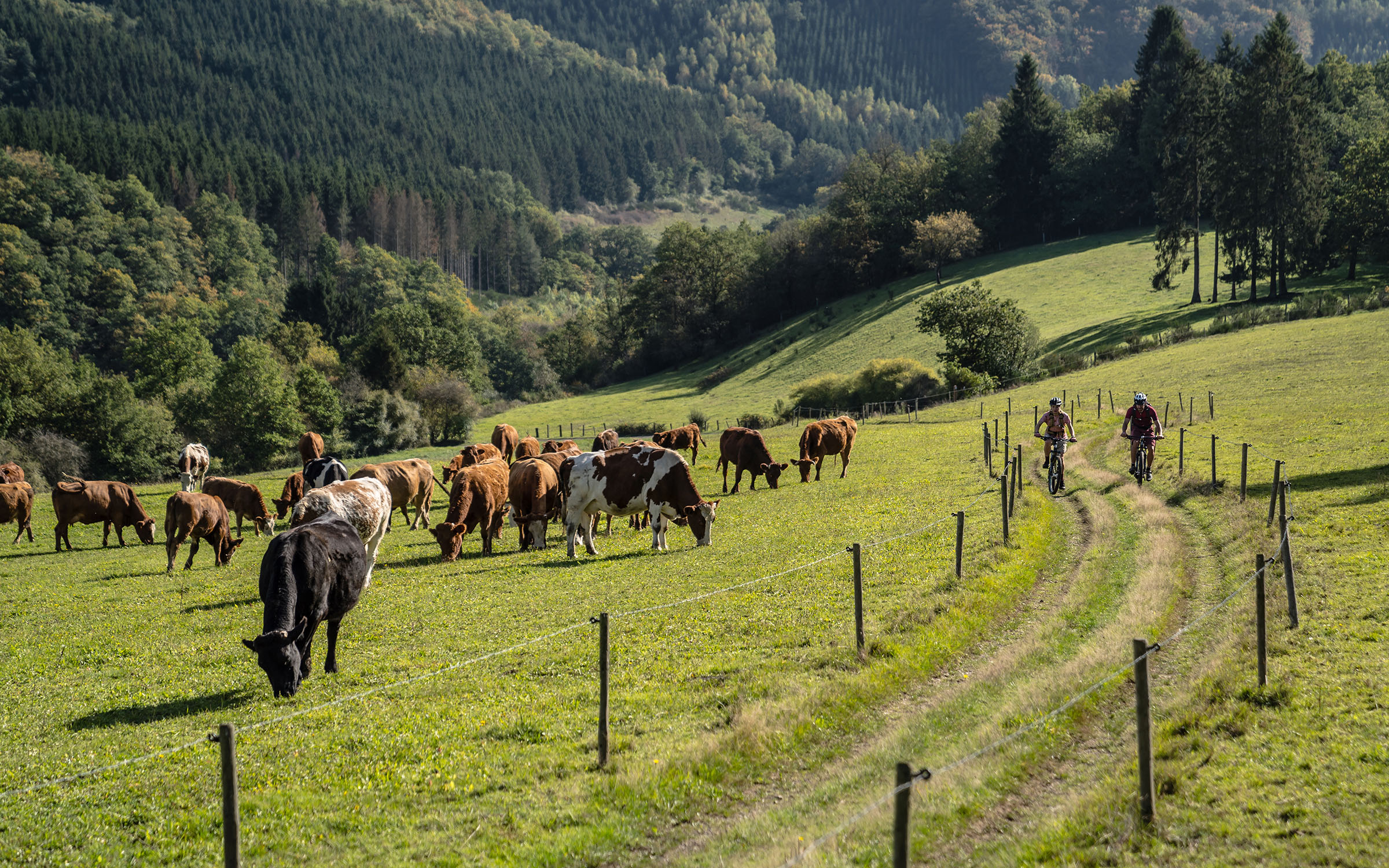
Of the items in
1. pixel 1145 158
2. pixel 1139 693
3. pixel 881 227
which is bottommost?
pixel 1139 693

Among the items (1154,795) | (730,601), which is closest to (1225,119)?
(730,601)

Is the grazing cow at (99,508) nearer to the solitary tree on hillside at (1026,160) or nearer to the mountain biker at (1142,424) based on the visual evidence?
the mountain biker at (1142,424)

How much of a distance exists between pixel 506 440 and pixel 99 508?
17661 mm

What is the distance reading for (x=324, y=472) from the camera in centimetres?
2836

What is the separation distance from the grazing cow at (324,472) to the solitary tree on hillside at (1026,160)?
A: 370 ft

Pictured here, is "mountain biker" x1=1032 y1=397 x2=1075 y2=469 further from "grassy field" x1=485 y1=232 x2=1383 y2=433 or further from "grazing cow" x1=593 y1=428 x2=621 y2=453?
"grassy field" x1=485 y1=232 x2=1383 y2=433

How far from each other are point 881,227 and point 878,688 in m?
114

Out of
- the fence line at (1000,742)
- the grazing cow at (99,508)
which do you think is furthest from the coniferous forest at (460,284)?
the fence line at (1000,742)

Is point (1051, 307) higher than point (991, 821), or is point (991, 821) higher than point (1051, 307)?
point (1051, 307)

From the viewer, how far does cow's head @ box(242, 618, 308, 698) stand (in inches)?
496

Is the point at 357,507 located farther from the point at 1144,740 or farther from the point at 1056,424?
the point at 1056,424

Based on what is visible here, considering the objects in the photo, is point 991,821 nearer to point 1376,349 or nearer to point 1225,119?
point 1376,349

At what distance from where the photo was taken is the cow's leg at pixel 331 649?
1411cm

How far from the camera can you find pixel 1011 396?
202 feet
